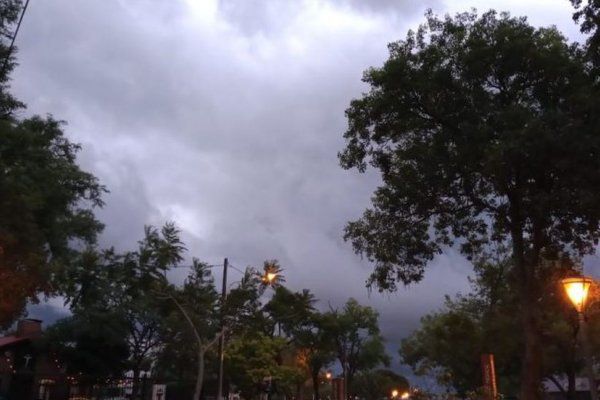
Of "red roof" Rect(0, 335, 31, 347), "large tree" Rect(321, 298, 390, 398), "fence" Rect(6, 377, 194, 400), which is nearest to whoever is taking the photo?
"fence" Rect(6, 377, 194, 400)

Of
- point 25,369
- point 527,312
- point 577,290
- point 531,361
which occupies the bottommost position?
point 531,361

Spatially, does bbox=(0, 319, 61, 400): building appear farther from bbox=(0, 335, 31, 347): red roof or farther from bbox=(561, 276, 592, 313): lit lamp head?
bbox=(561, 276, 592, 313): lit lamp head

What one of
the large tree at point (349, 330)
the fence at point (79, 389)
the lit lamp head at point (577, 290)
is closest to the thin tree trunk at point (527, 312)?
the lit lamp head at point (577, 290)

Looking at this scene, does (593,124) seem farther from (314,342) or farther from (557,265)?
(314,342)

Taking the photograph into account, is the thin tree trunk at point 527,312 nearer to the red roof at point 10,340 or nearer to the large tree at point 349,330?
the red roof at point 10,340

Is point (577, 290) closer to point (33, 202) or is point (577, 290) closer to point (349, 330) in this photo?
point (33, 202)

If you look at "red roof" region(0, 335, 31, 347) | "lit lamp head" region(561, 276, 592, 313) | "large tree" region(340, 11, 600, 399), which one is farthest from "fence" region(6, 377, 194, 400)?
"lit lamp head" region(561, 276, 592, 313)

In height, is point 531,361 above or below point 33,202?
below

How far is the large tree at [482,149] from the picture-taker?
15945 mm

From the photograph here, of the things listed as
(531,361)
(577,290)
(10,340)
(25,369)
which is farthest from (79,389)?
(577,290)

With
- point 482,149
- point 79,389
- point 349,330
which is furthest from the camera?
point 349,330

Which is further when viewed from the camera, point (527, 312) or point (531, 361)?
point (527, 312)

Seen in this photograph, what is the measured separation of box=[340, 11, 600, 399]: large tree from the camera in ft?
52.3

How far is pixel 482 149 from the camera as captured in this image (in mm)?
16797
